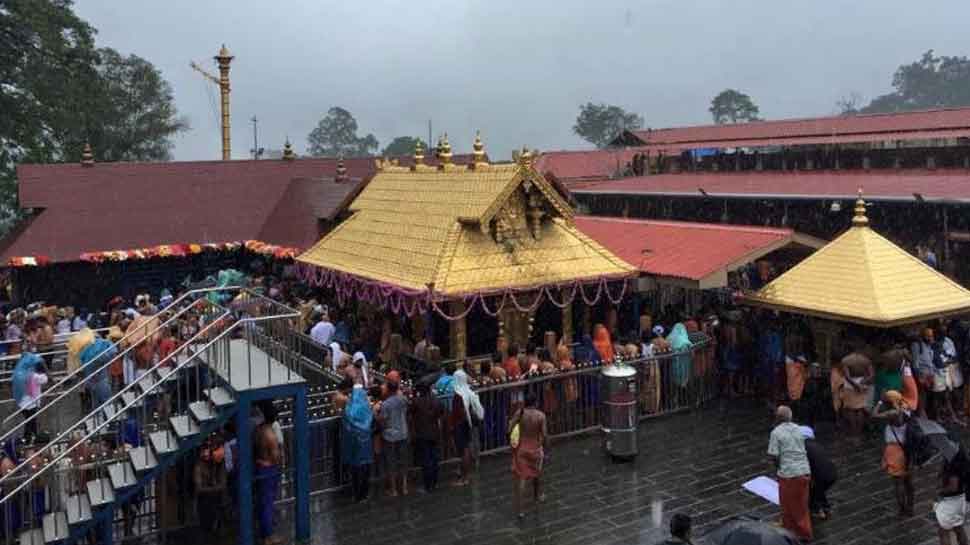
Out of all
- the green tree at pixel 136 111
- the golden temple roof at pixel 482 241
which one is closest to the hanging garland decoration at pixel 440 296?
the golden temple roof at pixel 482 241

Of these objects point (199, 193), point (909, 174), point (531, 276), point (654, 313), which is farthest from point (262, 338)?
point (909, 174)

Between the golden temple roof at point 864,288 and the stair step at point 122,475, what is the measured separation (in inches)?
435

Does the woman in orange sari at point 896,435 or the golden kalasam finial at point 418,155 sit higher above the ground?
the golden kalasam finial at point 418,155

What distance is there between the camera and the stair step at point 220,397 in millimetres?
10250

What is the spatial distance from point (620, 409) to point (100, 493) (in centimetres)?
719

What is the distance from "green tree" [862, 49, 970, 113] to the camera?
425 ft

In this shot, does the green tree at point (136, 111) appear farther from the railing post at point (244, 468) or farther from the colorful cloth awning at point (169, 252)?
the railing post at point (244, 468)

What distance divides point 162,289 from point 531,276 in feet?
45.3

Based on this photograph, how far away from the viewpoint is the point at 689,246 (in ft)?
63.7

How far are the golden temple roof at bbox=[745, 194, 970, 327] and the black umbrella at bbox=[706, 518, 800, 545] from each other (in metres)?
7.27

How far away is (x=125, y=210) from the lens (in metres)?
25.9

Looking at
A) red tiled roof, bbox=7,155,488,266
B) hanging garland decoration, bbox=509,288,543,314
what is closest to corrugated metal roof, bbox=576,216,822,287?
hanging garland decoration, bbox=509,288,543,314

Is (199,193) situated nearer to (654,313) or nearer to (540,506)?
(654,313)

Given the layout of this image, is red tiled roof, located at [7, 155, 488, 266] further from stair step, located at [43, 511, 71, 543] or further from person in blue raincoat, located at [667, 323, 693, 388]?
stair step, located at [43, 511, 71, 543]
